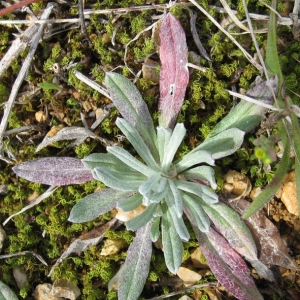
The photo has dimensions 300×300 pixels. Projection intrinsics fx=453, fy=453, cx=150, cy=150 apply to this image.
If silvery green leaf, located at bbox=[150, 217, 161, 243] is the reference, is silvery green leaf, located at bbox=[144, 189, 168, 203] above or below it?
above

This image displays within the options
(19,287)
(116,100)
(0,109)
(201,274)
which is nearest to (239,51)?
(116,100)

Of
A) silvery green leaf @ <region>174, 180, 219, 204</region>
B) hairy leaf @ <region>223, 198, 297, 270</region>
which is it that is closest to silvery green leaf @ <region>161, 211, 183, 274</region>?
silvery green leaf @ <region>174, 180, 219, 204</region>

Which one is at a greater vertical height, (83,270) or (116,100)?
(116,100)

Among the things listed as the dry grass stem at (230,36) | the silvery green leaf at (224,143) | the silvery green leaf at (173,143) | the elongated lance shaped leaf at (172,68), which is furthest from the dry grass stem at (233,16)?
the silvery green leaf at (173,143)

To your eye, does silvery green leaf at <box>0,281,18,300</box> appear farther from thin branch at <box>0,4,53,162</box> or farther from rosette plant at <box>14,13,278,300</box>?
thin branch at <box>0,4,53,162</box>

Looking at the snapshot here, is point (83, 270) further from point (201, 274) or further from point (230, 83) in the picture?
point (230, 83)
